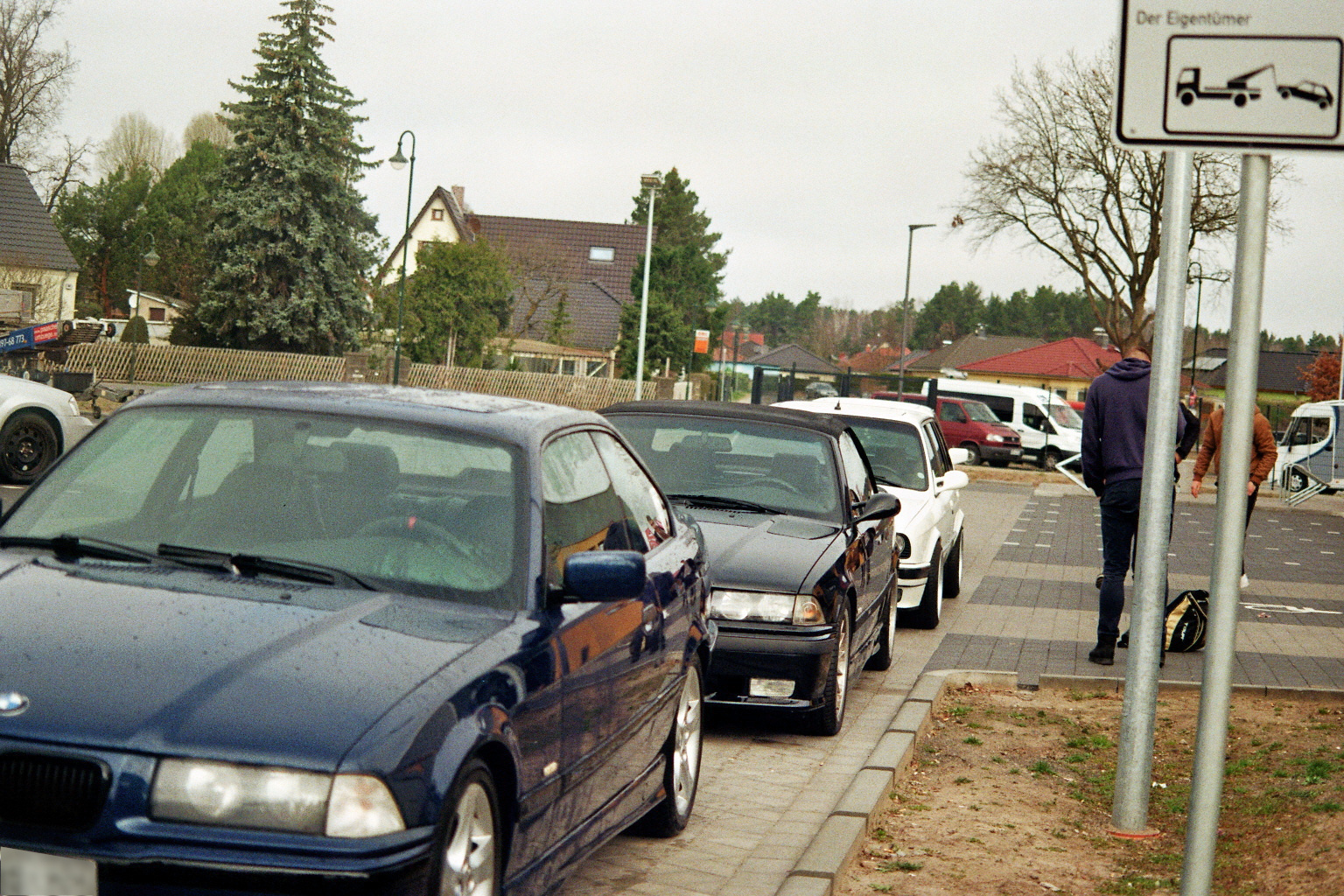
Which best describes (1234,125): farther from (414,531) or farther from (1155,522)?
(1155,522)

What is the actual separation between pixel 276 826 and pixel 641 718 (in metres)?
2.03

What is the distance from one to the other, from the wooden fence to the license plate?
43210 mm

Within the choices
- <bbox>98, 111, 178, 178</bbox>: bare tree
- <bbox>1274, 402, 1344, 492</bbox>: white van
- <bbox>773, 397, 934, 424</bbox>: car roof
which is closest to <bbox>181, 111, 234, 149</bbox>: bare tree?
<bbox>98, 111, 178, 178</bbox>: bare tree

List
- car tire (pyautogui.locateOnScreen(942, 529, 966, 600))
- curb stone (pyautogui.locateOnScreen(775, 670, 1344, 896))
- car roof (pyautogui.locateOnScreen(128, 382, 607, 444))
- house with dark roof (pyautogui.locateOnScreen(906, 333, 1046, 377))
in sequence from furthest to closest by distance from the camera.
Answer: house with dark roof (pyautogui.locateOnScreen(906, 333, 1046, 377)) → car tire (pyautogui.locateOnScreen(942, 529, 966, 600)) → curb stone (pyautogui.locateOnScreen(775, 670, 1344, 896)) → car roof (pyautogui.locateOnScreen(128, 382, 607, 444))

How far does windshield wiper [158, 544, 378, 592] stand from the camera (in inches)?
158

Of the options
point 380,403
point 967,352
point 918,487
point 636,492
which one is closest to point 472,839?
point 380,403

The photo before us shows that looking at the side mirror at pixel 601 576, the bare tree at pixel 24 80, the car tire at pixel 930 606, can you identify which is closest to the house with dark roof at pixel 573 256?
the bare tree at pixel 24 80

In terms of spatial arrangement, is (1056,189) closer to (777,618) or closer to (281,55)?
(281,55)

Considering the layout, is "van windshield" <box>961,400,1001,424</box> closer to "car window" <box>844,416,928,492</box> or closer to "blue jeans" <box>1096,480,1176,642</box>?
"car window" <box>844,416,928,492</box>

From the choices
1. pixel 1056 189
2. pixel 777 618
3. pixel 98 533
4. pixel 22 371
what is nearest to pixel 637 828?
pixel 777 618

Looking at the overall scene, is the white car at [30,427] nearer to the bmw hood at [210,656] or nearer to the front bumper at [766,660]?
the front bumper at [766,660]

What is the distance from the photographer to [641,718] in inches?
194

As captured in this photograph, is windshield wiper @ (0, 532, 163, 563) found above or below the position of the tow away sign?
below

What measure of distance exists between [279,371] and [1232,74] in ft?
154
